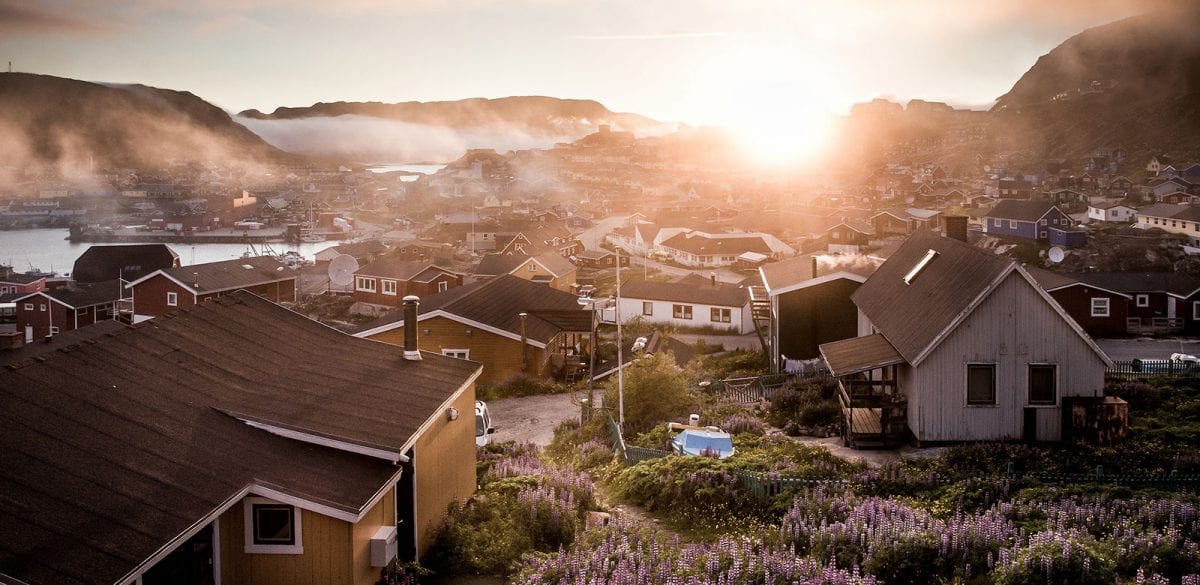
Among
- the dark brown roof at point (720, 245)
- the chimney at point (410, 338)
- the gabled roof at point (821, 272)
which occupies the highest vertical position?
the dark brown roof at point (720, 245)

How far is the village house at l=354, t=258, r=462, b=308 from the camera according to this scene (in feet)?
184

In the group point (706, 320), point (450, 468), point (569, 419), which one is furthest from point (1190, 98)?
point (450, 468)

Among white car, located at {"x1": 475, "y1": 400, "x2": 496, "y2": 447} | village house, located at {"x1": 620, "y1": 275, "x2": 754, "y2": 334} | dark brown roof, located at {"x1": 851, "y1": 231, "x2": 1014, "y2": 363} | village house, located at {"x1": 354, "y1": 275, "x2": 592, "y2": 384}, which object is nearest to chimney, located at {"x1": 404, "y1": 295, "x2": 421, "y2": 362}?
white car, located at {"x1": 475, "y1": 400, "x2": 496, "y2": 447}

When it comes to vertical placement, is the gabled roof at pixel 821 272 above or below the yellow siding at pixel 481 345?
above

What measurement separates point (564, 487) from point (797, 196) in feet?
453

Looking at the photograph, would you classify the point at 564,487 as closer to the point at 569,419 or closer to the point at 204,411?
the point at 204,411

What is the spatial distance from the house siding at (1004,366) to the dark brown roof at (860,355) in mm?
961

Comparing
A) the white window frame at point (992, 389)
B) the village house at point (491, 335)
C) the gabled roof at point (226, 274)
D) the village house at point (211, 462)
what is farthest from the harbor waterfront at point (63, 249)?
the village house at point (211, 462)

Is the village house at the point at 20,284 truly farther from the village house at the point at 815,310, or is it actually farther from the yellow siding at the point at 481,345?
the village house at the point at 815,310

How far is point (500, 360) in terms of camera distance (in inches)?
1150

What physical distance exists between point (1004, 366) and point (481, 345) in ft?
56.0

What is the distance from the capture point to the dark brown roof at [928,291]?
1620 centimetres

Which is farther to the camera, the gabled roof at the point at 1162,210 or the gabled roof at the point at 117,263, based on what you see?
the gabled roof at the point at 117,263

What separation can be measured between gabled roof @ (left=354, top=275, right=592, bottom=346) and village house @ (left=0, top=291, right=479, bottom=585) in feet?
55.8
